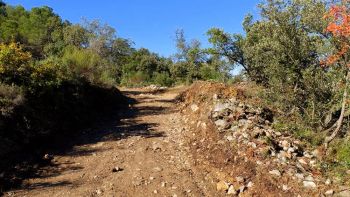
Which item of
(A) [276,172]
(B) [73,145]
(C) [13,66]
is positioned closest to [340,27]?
(A) [276,172]

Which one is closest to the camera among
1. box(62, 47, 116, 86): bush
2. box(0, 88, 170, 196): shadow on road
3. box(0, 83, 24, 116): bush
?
box(0, 88, 170, 196): shadow on road

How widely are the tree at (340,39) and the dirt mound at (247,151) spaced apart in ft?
5.27

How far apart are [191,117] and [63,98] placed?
4.41 m

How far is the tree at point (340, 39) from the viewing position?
32.6ft

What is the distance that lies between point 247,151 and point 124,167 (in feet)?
10.4

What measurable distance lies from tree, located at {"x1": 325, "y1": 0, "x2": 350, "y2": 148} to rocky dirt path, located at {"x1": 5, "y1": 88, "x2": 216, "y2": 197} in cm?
447

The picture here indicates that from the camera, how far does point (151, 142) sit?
11.6 meters

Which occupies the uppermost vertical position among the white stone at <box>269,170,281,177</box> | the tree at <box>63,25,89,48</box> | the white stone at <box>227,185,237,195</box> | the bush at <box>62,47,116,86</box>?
the tree at <box>63,25,89,48</box>

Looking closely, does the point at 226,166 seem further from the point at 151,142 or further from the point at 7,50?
the point at 7,50

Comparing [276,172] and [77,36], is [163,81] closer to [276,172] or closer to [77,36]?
[77,36]

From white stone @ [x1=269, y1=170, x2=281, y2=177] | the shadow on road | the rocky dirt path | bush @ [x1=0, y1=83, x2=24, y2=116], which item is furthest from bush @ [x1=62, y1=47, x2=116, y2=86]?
white stone @ [x1=269, y1=170, x2=281, y2=177]

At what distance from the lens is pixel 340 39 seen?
10.4 m

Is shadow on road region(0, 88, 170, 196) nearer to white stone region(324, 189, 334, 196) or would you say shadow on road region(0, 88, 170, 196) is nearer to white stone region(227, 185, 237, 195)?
white stone region(227, 185, 237, 195)

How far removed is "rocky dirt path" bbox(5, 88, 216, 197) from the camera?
27.6 feet
